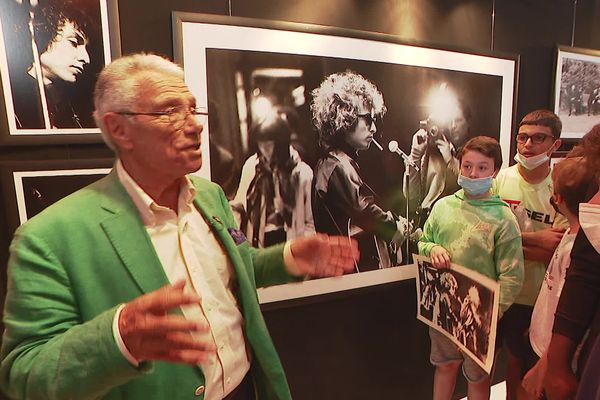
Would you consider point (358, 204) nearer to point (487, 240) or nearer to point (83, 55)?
point (487, 240)

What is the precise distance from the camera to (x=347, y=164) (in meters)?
2.14

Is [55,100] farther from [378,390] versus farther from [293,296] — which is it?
[378,390]

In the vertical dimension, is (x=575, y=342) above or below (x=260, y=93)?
below

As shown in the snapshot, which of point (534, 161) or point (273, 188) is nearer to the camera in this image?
point (273, 188)

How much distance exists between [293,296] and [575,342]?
1.16 metres

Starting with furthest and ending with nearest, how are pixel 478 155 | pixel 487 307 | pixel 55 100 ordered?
pixel 478 155, pixel 487 307, pixel 55 100

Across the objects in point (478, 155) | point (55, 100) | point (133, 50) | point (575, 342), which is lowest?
point (575, 342)

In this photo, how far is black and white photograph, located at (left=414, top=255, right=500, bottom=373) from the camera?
1831 mm

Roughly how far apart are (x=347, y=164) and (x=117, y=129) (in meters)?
1.25

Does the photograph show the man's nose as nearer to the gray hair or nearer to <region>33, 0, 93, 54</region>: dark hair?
<region>33, 0, 93, 54</region>: dark hair

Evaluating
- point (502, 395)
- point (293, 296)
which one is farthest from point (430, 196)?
point (502, 395)

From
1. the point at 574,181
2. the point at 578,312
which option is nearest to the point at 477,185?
the point at 574,181

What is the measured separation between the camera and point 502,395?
2.74 meters

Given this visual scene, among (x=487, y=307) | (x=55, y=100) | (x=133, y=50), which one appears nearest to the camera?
(x=55, y=100)
